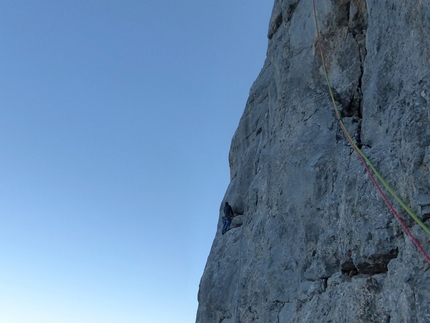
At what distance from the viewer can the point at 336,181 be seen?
657 centimetres

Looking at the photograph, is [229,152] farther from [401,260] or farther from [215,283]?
[401,260]

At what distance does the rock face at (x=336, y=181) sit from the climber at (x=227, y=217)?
414mm

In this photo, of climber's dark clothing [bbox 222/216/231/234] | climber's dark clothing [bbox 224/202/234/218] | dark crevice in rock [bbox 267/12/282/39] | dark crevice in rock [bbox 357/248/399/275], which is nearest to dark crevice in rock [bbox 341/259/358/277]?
dark crevice in rock [bbox 357/248/399/275]

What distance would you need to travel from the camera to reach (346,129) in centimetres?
682

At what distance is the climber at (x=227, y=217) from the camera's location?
36.5ft

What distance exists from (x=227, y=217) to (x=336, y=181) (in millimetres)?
4947

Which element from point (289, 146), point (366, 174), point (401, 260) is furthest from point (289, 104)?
point (401, 260)

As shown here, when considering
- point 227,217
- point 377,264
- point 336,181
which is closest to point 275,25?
point 227,217

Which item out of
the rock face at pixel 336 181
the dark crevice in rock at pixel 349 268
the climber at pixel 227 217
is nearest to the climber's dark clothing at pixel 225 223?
the climber at pixel 227 217

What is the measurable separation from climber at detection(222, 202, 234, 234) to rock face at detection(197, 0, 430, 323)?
414mm

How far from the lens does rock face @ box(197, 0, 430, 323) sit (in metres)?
4.90

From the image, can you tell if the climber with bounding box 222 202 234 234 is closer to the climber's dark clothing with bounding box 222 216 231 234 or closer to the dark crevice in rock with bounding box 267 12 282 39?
the climber's dark clothing with bounding box 222 216 231 234

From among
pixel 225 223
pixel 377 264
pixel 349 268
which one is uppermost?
pixel 225 223

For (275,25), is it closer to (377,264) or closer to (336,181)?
(336,181)
